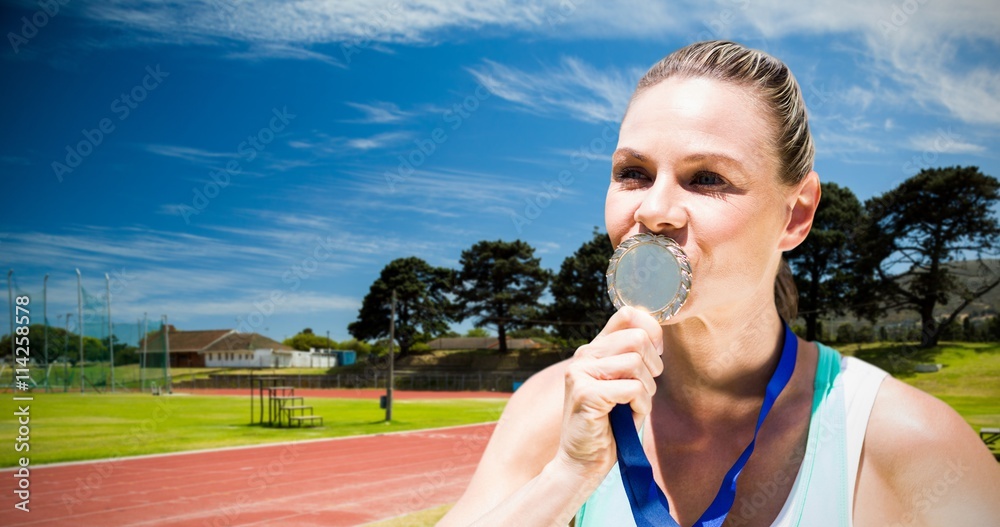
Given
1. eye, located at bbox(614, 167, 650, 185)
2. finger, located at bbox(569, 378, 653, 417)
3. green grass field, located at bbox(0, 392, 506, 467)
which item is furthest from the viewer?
green grass field, located at bbox(0, 392, 506, 467)

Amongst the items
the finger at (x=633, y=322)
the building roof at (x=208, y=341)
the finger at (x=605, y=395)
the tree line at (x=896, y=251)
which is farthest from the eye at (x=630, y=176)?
the building roof at (x=208, y=341)

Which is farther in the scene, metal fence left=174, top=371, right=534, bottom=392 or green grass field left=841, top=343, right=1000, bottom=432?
metal fence left=174, top=371, right=534, bottom=392

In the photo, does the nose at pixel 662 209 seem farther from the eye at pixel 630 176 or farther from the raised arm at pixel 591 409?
the raised arm at pixel 591 409

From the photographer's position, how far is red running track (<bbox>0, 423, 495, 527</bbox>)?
1132 cm

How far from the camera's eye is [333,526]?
34.6 feet

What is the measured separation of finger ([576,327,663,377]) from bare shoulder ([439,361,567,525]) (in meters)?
0.51

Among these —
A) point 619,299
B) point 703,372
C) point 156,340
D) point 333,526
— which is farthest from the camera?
point 156,340

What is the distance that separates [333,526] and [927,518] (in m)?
10.2


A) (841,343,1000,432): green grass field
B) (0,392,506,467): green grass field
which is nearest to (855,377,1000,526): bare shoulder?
(0,392,506,467): green grass field

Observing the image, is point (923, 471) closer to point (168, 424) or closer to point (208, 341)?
point (168, 424)

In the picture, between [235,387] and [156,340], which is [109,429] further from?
[235,387]

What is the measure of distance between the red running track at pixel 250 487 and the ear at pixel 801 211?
33.0 feet

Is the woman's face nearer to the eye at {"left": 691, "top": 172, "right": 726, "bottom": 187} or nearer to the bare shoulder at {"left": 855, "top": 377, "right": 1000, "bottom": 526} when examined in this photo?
the eye at {"left": 691, "top": 172, "right": 726, "bottom": 187}

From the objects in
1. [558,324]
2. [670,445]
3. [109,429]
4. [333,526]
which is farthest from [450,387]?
[670,445]
